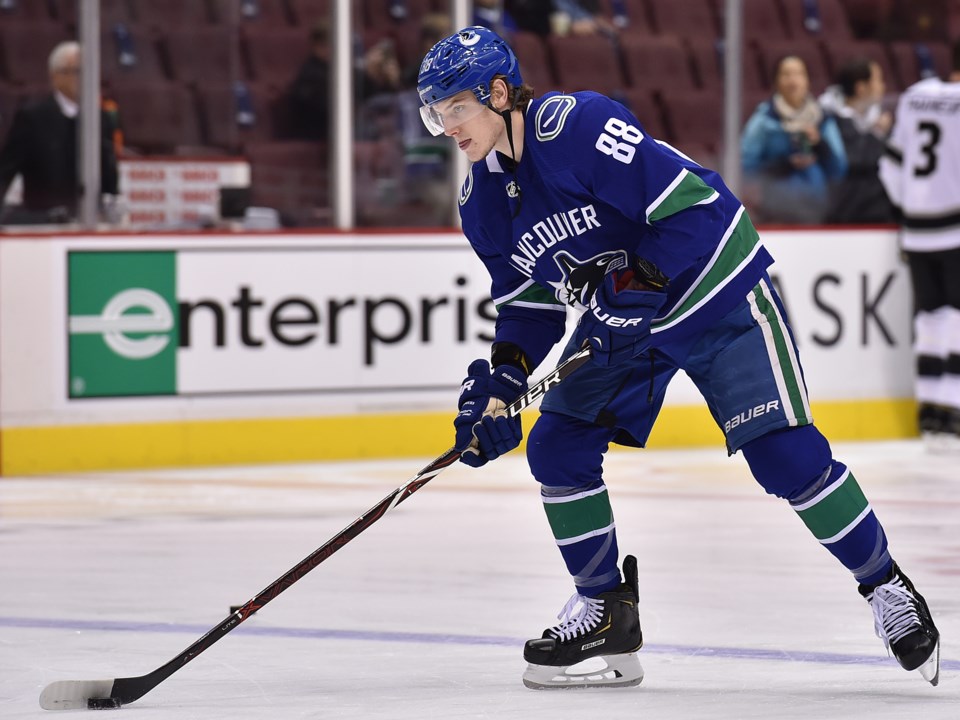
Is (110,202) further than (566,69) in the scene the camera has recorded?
No

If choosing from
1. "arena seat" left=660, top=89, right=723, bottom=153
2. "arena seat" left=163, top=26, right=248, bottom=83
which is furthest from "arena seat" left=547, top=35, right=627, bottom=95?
"arena seat" left=163, top=26, right=248, bottom=83

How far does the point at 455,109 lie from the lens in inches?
126

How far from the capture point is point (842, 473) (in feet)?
10.7

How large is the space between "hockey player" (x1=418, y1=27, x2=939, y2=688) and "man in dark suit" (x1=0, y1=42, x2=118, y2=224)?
350 centimetres

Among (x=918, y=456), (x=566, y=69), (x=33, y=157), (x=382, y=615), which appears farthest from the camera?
(x=566, y=69)

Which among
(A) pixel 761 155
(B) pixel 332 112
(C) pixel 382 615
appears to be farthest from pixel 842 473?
(A) pixel 761 155

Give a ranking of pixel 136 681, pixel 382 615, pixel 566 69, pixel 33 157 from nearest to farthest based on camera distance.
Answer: pixel 136 681, pixel 382 615, pixel 33 157, pixel 566 69

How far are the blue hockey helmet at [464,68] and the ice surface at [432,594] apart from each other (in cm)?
99

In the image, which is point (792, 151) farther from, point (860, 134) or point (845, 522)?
point (845, 522)

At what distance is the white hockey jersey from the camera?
23.9 feet

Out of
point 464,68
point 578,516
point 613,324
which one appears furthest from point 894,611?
point 464,68

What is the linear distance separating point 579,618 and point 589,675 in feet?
0.39

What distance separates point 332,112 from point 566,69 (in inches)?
41.2

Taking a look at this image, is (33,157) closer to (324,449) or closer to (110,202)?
(110,202)
